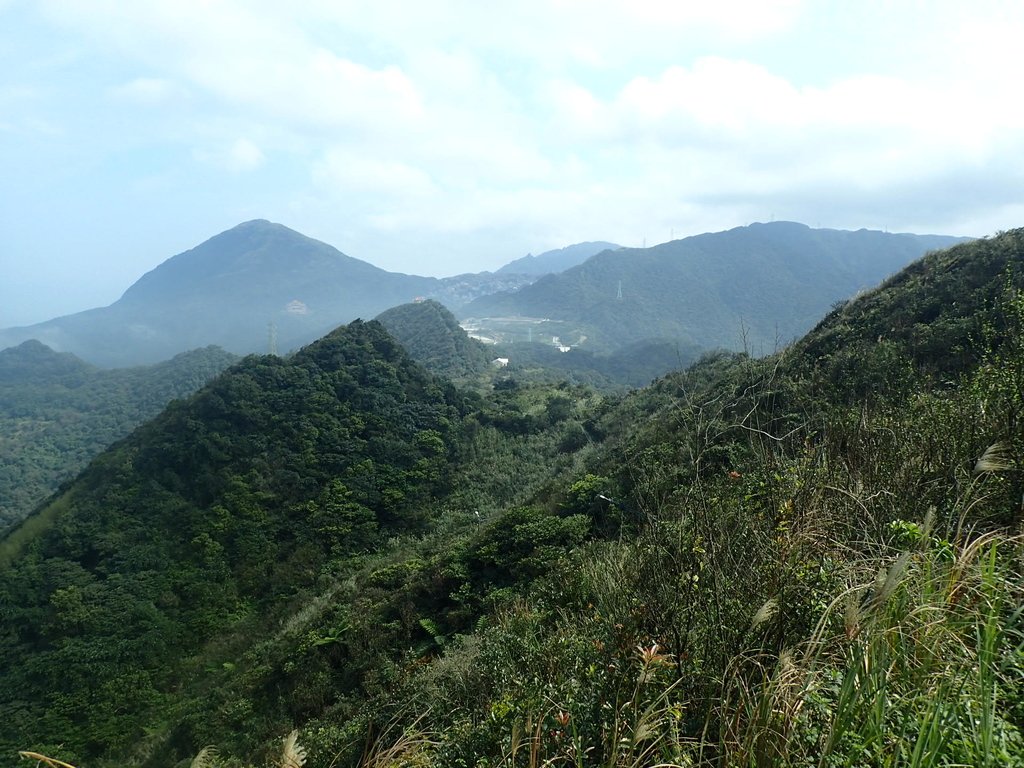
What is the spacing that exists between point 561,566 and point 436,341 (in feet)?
247

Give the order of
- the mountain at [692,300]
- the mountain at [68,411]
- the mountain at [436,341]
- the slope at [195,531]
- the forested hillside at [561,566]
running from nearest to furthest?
the forested hillside at [561,566], the slope at [195,531], the mountain at [68,411], the mountain at [436,341], the mountain at [692,300]

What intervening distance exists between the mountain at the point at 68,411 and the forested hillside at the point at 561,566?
35327 millimetres

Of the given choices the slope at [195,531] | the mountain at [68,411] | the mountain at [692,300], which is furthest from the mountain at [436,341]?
the mountain at [692,300]

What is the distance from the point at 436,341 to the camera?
8150 cm

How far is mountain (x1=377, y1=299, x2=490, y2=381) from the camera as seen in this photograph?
72.4 meters

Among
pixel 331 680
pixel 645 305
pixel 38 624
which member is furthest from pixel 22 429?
pixel 645 305

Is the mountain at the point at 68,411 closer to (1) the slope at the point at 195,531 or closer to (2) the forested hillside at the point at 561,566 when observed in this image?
(1) the slope at the point at 195,531

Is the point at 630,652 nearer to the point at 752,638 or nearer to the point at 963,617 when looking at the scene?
the point at 752,638

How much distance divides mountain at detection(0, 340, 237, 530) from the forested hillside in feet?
116

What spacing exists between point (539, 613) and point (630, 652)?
3189 mm

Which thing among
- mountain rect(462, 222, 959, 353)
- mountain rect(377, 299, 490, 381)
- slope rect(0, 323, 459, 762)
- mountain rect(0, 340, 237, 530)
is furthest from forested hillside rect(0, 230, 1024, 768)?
mountain rect(462, 222, 959, 353)

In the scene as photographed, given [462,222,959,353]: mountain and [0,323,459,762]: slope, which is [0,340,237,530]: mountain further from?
[462,222,959,353]: mountain

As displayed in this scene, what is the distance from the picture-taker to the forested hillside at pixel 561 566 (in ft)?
6.64

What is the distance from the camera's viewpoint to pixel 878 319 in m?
17.3
